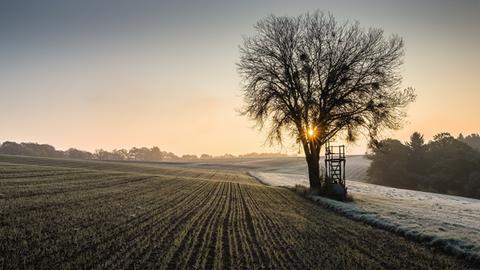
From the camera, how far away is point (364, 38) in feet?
99.7

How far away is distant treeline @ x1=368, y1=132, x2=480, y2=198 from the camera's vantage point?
175 feet

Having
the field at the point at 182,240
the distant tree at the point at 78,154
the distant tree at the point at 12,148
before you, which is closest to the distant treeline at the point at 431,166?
the field at the point at 182,240

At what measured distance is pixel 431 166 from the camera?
203 feet

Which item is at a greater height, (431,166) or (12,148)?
(12,148)

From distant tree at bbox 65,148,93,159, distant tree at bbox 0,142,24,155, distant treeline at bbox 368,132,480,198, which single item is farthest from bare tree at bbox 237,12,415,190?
distant tree at bbox 65,148,93,159

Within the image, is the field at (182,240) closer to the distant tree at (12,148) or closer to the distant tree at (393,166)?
the distant tree at (393,166)

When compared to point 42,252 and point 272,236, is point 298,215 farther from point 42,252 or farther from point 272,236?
point 42,252

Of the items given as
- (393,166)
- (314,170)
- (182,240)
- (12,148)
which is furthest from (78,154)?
(182,240)

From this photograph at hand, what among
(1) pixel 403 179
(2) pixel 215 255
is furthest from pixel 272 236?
(1) pixel 403 179

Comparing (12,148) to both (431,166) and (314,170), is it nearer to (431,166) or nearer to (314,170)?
(431,166)

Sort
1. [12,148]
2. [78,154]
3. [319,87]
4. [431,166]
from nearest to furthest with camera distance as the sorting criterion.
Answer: [319,87] → [431,166] → [12,148] → [78,154]

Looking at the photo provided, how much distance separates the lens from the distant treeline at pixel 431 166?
175 ft

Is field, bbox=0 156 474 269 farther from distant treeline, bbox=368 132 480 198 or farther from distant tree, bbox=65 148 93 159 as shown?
distant tree, bbox=65 148 93 159

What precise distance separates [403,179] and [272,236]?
5695 centimetres
